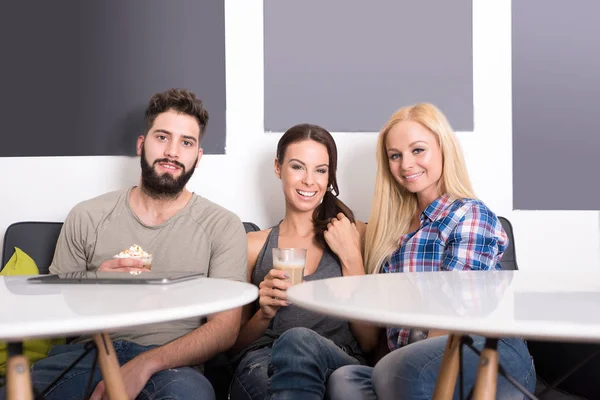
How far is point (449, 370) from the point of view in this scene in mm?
1269

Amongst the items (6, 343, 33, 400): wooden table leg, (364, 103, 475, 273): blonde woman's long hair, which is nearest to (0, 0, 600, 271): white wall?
(364, 103, 475, 273): blonde woman's long hair

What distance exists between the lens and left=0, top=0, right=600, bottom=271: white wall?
98.7 inches

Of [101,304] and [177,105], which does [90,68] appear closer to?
[177,105]

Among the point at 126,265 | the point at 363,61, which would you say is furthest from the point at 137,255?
the point at 363,61

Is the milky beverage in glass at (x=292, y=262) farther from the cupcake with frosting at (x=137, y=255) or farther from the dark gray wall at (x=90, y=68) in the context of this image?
the dark gray wall at (x=90, y=68)

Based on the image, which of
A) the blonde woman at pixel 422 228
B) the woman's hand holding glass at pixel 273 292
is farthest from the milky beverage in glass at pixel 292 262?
the blonde woman at pixel 422 228

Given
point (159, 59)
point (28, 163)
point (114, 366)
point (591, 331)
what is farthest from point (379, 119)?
point (591, 331)

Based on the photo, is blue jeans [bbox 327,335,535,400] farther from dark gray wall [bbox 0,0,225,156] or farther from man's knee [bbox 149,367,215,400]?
dark gray wall [bbox 0,0,225,156]

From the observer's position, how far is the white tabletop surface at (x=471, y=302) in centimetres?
85

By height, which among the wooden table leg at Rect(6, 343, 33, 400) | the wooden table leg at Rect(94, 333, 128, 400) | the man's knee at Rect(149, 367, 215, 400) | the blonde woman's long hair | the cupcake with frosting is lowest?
the man's knee at Rect(149, 367, 215, 400)

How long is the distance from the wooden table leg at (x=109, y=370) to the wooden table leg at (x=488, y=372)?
2.16 feet

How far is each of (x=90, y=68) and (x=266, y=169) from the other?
0.78 m

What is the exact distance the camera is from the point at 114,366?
124 cm

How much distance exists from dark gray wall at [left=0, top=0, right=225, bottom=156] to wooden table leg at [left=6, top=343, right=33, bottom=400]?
160cm
